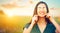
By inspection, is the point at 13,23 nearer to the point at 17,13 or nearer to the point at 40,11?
the point at 17,13

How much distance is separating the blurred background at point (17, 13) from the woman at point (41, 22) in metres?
0.04

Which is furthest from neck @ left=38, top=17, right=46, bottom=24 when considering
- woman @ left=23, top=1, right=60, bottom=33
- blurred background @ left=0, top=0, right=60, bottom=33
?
blurred background @ left=0, top=0, right=60, bottom=33

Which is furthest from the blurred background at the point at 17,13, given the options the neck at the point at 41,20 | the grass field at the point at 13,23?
the neck at the point at 41,20

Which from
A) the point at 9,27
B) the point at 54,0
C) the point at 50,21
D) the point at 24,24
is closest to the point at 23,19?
the point at 24,24

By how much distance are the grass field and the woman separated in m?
0.05

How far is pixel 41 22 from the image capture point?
1659 millimetres

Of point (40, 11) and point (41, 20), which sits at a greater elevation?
point (40, 11)

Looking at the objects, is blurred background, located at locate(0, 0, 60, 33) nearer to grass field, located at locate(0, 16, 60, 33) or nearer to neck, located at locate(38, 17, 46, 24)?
grass field, located at locate(0, 16, 60, 33)

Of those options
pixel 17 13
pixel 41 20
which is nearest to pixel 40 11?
pixel 41 20

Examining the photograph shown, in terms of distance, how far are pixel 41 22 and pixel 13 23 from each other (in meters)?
0.31

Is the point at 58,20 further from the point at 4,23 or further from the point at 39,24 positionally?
the point at 4,23

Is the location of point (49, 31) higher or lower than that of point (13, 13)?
lower

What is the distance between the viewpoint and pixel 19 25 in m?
1.66

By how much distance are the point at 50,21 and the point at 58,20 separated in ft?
0.29
